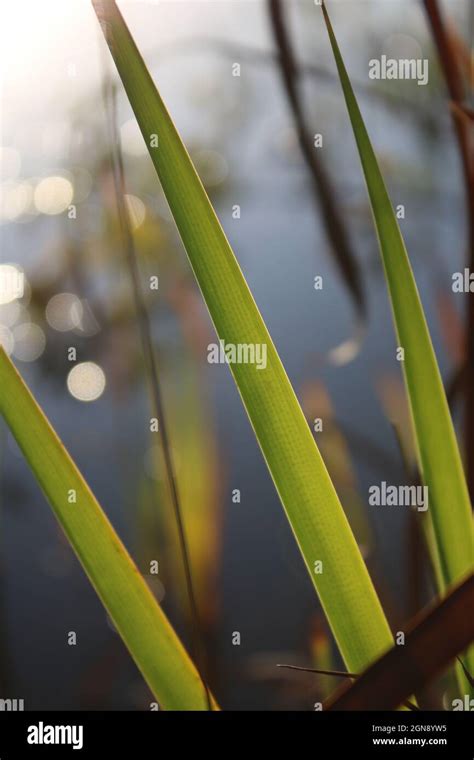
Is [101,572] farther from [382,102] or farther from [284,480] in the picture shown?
[382,102]

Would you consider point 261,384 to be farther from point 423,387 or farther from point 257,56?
point 257,56

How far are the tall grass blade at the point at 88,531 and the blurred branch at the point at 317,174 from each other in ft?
0.70

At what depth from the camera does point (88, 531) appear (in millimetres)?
301

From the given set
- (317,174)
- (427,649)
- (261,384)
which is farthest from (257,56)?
(427,649)

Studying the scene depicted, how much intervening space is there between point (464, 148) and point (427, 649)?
0.83 feet

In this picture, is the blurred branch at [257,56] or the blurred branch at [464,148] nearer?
the blurred branch at [464,148]

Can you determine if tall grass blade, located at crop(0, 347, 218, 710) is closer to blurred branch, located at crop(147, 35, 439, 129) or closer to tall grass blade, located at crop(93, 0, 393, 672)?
tall grass blade, located at crop(93, 0, 393, 672)

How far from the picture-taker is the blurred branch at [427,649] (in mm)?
237

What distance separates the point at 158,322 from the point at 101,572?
46 centimetres

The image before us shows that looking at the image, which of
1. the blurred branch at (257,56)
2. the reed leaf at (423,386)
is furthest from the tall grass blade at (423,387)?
the blurred branch at (257,56)

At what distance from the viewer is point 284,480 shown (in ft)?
0.94

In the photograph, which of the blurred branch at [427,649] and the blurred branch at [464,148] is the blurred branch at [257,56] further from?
the blurred branch at [427,649]

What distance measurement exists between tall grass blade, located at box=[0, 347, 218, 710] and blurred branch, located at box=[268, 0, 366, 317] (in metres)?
0.21

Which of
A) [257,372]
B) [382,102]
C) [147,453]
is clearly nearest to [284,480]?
[257,372]
